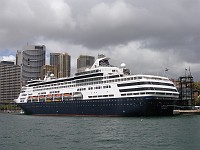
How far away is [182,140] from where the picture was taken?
132 feet

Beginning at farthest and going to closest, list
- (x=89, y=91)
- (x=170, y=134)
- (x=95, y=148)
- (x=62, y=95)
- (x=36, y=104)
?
1. (x=36, y=104)
2. (x=62, y=95)
3. (x=89, y=91)
4. (x=170, y=134)
5. (x=95, y=148)

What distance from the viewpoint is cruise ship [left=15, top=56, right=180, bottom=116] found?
83.0 metres

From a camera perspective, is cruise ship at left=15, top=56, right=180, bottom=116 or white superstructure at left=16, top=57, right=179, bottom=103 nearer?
cruise ship at left=15, top=56, right=180, bottom=116

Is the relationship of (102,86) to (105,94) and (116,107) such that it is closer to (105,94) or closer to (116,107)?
(105,94)

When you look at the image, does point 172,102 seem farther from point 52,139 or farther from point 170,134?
point 52,139

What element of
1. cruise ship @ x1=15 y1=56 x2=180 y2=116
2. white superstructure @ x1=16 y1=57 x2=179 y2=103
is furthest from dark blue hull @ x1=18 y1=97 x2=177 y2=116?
white superstructure @ x1=16 y1=57 x2=179 y2=103

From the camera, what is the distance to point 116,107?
87.5 meters

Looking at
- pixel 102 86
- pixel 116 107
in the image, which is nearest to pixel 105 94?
pixel 102 86

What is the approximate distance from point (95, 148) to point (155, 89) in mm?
51167

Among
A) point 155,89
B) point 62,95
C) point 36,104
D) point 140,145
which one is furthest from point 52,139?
point 36,104

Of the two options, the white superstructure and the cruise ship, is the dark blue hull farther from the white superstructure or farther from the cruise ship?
the white superstructure

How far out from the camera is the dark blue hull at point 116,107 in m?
82.0

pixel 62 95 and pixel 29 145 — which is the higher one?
pixel 62 95

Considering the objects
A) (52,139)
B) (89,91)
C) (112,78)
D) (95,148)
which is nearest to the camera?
(95,148)
